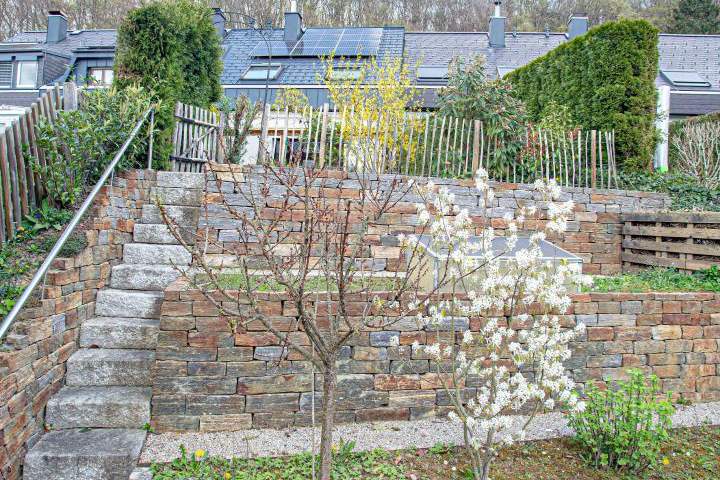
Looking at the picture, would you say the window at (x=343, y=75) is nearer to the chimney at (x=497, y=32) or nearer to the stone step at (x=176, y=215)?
the stone step at (x=176, y=215)

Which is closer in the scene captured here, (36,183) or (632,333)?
(632,333)

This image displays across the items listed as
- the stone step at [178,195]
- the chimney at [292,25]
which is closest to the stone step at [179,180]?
the stone step at [178,195]

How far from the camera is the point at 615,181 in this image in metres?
6.39

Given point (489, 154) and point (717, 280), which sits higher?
point (489, 154)

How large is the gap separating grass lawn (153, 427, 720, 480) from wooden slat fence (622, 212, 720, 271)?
2239mm

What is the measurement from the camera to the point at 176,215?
4926 mm

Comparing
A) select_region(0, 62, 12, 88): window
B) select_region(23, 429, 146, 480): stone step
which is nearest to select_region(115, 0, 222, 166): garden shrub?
select_region(23, 429, 146, 480): stone step

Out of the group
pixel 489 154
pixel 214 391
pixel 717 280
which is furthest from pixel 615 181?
pixel 214 391

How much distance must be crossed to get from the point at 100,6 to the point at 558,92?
1835cm

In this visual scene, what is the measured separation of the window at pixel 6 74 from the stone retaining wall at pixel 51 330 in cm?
1395

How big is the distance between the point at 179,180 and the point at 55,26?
1660cm

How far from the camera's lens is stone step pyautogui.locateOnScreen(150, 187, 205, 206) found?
16.6 ft

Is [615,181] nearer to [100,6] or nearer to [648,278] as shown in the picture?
[648,278]

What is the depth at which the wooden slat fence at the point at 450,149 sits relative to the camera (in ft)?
20.2
